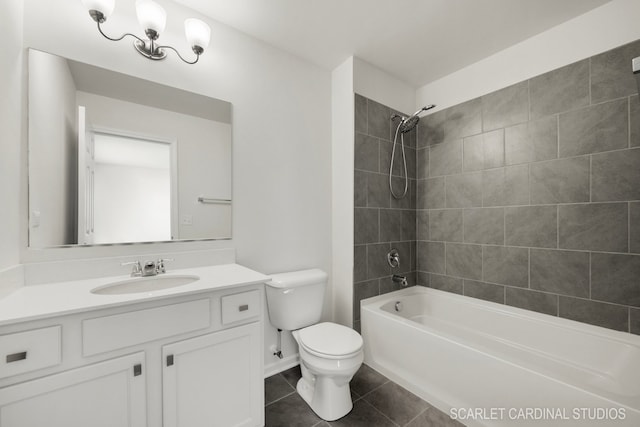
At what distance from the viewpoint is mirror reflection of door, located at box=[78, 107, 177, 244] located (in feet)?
4.44

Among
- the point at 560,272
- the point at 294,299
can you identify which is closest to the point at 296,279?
the point at 294,299

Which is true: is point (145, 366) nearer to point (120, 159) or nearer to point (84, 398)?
point (84, 398)

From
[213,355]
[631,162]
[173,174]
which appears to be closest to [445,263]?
[631,162]

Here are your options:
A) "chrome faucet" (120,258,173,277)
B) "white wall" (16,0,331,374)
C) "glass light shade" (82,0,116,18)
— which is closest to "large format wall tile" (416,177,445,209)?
"white wall" (16,0,331,374)

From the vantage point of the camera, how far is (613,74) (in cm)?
159

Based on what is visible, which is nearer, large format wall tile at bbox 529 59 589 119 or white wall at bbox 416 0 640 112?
white wall at bbox 416 0 640 112

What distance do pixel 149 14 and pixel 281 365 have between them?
2297mm

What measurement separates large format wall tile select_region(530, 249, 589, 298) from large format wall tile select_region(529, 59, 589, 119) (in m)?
0.97

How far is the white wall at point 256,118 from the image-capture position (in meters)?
1.31

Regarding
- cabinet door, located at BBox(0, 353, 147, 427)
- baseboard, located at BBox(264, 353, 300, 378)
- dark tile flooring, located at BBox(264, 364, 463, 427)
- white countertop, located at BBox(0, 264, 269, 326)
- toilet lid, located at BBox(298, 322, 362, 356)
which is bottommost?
dark tile flooring, located at BBox(264, 364, 463, 427)

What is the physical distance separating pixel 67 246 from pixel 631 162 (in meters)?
3.08

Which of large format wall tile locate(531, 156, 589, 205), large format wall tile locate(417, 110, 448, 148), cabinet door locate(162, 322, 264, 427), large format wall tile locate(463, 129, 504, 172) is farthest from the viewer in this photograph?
large format wall tile locate(417, 110, 448, 148)

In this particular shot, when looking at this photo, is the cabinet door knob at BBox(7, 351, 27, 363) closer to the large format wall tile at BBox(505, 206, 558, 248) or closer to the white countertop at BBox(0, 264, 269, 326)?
the white countertop at BBox(0, 264, 269, 326)

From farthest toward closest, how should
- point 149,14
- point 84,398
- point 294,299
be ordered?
1. point 294,299
2. point 149,14
3. point 84,398
